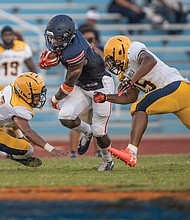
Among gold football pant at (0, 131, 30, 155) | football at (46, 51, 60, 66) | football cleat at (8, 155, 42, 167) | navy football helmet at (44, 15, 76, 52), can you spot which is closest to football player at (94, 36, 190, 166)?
navy football helmet at (44, 15, 76, 52)

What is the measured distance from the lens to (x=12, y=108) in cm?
806

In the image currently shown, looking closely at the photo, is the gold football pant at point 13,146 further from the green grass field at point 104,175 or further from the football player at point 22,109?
the green grass field at point 104,175

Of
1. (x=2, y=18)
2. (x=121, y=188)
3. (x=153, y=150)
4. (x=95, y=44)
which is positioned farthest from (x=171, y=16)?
(x=121, y=188)

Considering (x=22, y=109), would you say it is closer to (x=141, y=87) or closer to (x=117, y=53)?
(x=117, y=53)

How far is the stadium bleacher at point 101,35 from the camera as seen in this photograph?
16.1 metres

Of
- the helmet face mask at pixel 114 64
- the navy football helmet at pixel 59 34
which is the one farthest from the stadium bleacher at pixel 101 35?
the helmet face mask at pixel 114 64

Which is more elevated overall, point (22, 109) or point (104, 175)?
point (22, 109)

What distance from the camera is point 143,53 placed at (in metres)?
7.85

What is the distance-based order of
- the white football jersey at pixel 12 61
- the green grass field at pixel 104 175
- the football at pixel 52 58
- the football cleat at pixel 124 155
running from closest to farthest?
the green grass field at pixel 104 175, the football cleat at pixel 124 155, the football at pixel 52 58, the white football jersey at pixel 12 61

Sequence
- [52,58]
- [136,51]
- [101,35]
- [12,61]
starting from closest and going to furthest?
1. [136,51]
2. [52,58]
3. [12,61]
4. [101,35]

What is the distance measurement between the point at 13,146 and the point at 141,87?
1562 mm

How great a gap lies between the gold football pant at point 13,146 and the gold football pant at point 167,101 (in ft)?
4.41

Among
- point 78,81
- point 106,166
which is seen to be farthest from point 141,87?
point 106,166

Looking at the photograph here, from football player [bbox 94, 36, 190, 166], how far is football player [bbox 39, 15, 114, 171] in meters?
0.40
